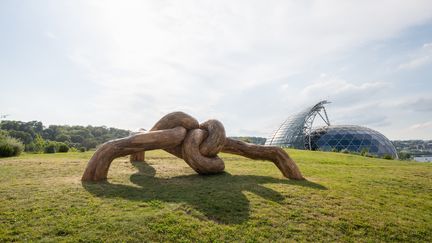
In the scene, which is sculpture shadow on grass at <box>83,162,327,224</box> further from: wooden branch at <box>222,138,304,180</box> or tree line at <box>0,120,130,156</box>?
tree line at <box>0,120,130,156</box>

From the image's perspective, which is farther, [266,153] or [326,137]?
[326,137]

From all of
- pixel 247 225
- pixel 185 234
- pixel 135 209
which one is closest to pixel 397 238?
pixel 247 225

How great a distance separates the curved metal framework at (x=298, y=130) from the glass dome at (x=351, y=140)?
1.88m

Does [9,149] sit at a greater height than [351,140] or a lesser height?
lesser

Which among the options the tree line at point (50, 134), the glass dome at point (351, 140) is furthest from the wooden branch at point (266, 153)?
the tree line at point (50, 134)

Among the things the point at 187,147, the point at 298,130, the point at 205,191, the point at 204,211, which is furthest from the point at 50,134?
the point at 204,211

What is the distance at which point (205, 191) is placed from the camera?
577 centimetres

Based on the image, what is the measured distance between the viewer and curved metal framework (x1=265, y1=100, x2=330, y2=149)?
4372 cm

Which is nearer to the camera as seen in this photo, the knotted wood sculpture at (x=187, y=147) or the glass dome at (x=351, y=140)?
the knotted wood sculpture at (x=187, y=147)

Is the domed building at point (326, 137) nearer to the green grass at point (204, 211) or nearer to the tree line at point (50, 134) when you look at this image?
the tree line at point (50, 134)

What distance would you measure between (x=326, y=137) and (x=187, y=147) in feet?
141

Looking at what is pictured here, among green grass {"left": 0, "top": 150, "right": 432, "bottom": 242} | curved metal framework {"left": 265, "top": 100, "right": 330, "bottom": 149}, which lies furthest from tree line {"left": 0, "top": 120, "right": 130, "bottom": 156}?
green grass {"left": 0, "top": 150, "right": 432, "bottom": 242}

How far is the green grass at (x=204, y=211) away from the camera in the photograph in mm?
3842

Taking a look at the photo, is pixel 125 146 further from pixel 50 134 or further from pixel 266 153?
pixel 50 134
